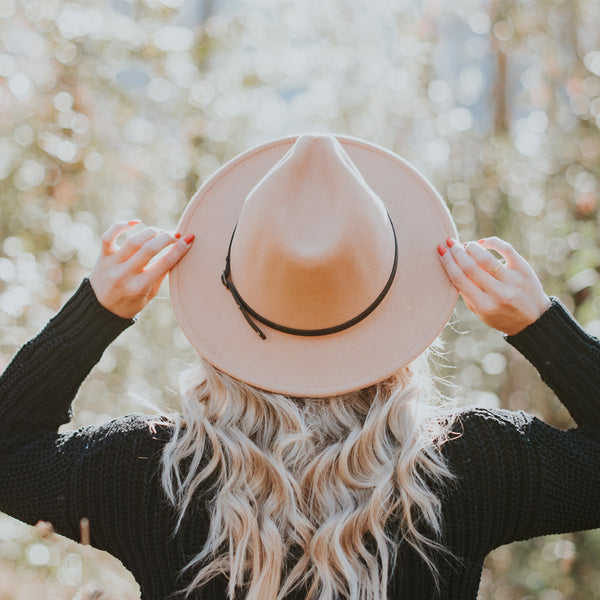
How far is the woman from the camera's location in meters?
1.35

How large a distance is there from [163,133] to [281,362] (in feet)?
9.46

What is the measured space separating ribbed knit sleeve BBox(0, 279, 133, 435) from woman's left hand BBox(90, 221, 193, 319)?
0.03 metres

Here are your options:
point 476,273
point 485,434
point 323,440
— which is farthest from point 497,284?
point 323,440

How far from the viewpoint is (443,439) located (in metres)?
1.38

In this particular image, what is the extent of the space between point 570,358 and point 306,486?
675 millimetres

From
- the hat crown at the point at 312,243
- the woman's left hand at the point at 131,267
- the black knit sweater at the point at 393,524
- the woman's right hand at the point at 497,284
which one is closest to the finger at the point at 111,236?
the woman's left hand at the point at 131,267

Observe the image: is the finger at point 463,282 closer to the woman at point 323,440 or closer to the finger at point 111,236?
the woman at point 323,440

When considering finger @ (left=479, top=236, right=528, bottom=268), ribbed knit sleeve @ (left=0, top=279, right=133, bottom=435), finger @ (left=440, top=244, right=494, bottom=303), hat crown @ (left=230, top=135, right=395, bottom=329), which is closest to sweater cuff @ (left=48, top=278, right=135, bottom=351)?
ribbed knit sleeve @ (left=0, top=279, right=133, bottom=435)

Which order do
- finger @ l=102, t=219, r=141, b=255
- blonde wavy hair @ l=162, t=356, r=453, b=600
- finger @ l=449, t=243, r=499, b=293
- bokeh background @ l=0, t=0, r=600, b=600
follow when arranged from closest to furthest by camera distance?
blonde wavy hair @ l=162, t=356, r=453, b=600, finger @ l=449, t=243, r=499, b=293, finger @ l=102, t=219, r=141, b=255, bokeh background @ l=0, t=0, r=600, b=600

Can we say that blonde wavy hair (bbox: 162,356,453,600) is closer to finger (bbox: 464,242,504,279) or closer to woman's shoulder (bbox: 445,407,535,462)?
woman's shoulder (bbox: 445,407,535,462)

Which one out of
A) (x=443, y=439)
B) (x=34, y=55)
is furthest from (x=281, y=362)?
(x=34, y=55)

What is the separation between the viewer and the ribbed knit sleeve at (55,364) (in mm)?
1517

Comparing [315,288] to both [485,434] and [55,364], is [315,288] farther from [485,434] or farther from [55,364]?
[55,364]

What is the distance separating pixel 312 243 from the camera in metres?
1.38
